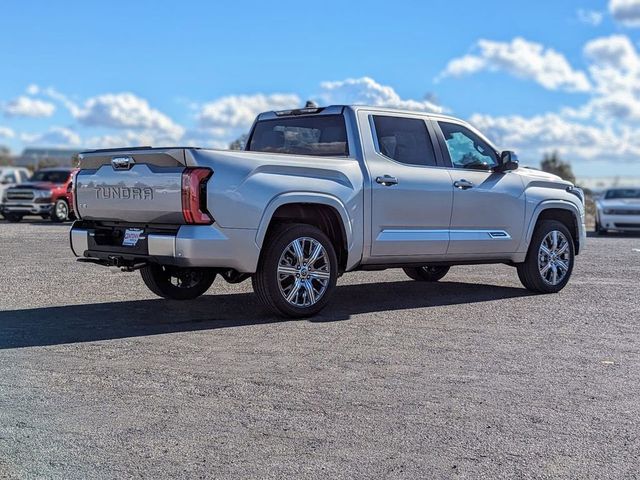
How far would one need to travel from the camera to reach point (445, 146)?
372 inches

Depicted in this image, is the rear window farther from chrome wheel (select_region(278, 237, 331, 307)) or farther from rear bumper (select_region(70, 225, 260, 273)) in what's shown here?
rear bumper (select_region(70, 225, 260, 273))

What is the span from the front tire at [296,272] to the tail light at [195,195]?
80 centimetres

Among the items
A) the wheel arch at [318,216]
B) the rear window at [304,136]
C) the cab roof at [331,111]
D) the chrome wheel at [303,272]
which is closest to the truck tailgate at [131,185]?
the wheel arch at [318,216]

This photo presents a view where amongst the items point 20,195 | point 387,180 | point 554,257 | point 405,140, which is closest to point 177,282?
point 387,180

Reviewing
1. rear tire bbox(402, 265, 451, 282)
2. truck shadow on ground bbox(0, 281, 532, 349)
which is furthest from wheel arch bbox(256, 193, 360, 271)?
rear tire bbox(402, 265, 451, 282)

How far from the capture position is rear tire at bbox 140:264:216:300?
29.5 ft

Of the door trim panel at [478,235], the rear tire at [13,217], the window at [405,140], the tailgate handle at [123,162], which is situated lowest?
the rear tire at [13,217]

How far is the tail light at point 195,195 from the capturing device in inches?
284

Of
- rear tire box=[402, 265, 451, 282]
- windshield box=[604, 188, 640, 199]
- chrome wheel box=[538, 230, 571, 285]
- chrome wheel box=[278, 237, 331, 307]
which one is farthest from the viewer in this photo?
windshield box=[604, 188, 640, 199]

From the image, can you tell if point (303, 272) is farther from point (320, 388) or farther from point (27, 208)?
point (27, 208)

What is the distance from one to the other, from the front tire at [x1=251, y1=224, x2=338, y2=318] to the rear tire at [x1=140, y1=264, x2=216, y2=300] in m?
1.27

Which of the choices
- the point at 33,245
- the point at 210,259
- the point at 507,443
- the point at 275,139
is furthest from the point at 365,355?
the point at 33,245

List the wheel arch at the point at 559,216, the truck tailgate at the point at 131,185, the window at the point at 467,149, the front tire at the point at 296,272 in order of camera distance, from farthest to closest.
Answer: the wheel arch at the point at 559,216 → the window at the point at 467,149 → the front tire at the point at 296,272 → the truck tailgate at the point at 131,185

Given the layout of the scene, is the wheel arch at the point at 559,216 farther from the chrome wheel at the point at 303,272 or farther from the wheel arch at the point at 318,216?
the chrome wheel at the point at 303,272
